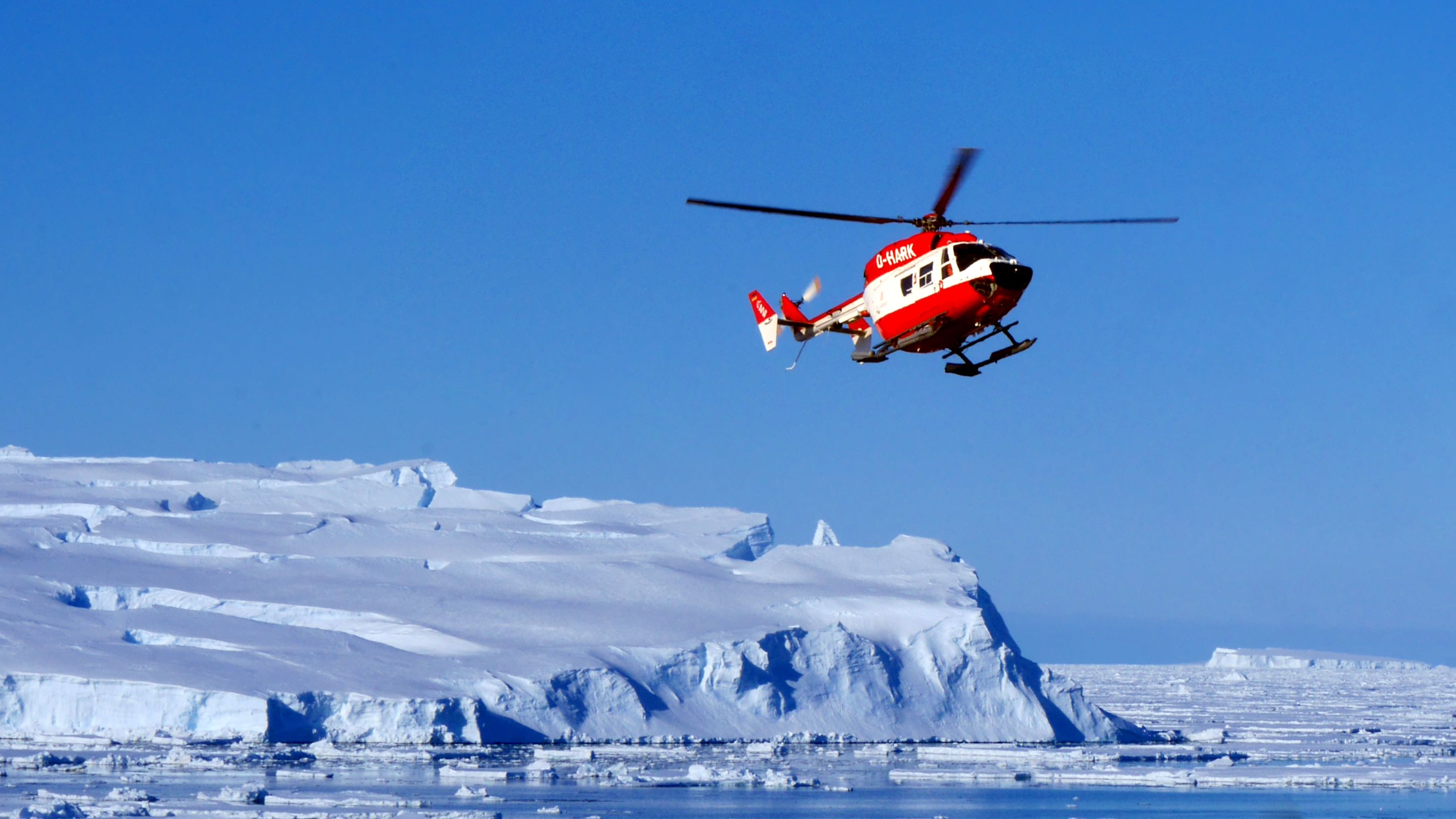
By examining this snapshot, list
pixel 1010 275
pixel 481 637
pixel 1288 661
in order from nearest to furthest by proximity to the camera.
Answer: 1. pixel 1010 275
2. pixel 481 637
3. pixel 1288 661

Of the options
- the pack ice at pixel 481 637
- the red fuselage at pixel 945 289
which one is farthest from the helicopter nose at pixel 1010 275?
the pack ice at pixel 481 637

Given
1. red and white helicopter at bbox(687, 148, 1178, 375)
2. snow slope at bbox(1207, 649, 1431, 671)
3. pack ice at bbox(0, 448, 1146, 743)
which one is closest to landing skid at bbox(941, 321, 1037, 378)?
red and white helicopter at bbox(687, 148, 1178, 375)

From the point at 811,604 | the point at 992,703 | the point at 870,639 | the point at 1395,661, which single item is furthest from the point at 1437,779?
the point at 1395,661

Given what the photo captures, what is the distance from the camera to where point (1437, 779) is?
27.7 meters

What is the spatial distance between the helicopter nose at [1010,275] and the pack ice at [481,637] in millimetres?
18242

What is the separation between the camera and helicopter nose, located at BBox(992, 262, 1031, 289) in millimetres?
14648

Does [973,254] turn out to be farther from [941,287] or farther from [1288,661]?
[1288,661]

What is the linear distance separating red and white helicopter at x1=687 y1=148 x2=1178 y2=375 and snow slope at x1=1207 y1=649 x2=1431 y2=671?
104m

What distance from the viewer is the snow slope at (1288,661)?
4459 inches

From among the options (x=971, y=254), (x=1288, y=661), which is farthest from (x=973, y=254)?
(x=1288, y=661)

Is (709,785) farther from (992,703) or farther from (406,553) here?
(406,553)

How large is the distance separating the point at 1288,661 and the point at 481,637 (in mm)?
91984

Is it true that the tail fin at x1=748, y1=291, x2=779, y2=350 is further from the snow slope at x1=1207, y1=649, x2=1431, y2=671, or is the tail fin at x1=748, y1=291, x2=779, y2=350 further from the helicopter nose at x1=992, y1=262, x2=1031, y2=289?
the snow slope at x1=1207, y1=649, x2=1431, y2=671

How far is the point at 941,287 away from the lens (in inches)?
593
